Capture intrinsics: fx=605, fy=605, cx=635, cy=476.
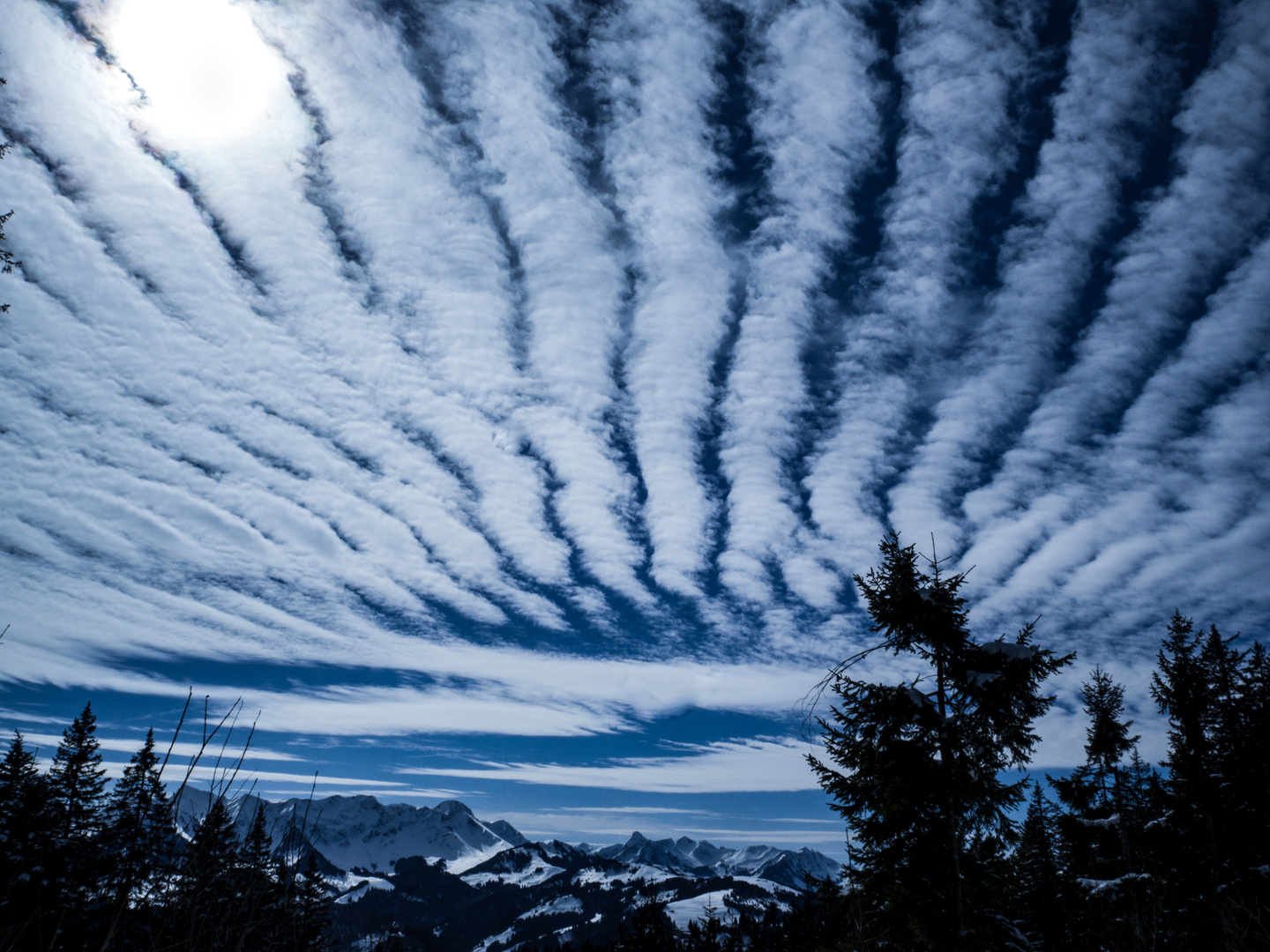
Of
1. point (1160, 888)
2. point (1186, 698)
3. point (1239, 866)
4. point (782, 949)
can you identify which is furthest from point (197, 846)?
point (782, 949)

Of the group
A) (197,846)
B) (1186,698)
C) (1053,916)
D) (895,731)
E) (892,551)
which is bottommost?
(1053,916)

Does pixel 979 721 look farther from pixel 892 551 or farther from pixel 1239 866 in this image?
pixel 1239 866

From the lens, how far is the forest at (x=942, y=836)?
590 cm

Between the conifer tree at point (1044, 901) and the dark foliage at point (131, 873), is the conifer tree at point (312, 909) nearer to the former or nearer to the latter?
the dark foliage at point (131, 873)

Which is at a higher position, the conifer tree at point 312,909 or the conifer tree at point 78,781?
the conifer tree at point 78,781

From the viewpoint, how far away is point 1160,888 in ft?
64.6

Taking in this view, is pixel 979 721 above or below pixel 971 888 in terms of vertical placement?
above

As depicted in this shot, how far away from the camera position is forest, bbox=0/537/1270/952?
5.90 meters

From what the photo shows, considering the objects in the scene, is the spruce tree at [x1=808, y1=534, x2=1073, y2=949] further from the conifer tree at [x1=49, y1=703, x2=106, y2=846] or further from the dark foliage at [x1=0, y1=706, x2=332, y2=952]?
the conifer tree at [x1=49, y1=703, x2=106, y2=846]

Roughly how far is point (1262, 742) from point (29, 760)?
47569 millimetres

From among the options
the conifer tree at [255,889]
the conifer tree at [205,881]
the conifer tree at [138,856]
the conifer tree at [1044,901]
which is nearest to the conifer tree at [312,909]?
the conifer tree at [255,889]

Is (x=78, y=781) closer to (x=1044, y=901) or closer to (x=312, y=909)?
(x=312, y=909)

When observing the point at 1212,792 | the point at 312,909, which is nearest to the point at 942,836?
the point at 1212,792

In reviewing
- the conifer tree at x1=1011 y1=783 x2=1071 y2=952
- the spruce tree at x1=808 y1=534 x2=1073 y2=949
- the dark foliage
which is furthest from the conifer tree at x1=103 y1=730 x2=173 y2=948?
the conifer tree at x1=1011 y1=783 x2=1071 y2=952
